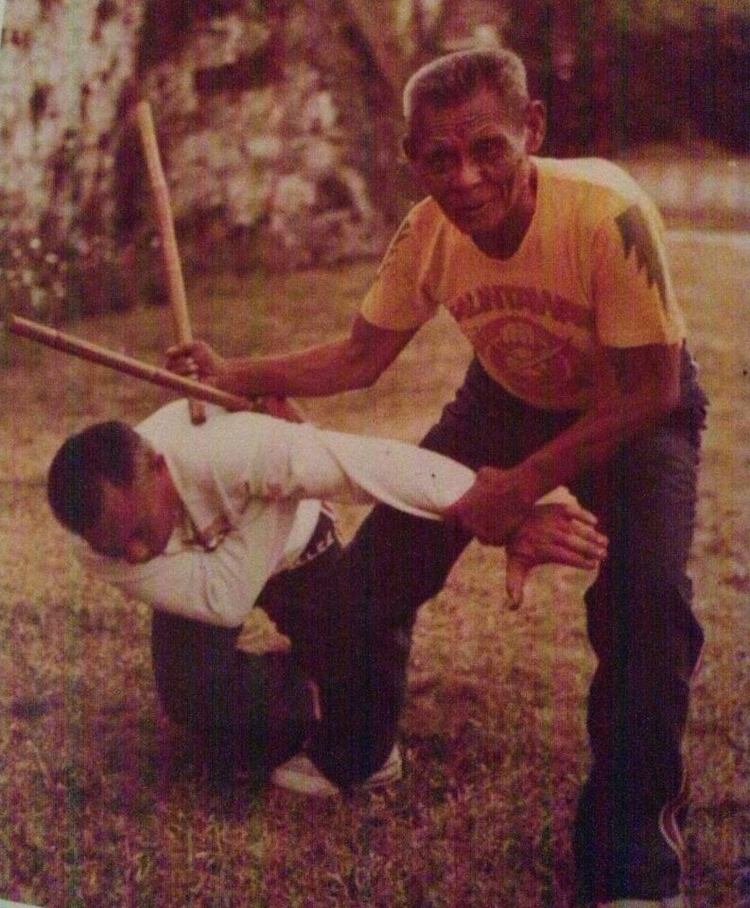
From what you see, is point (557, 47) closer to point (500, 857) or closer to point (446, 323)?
point (446, 323)

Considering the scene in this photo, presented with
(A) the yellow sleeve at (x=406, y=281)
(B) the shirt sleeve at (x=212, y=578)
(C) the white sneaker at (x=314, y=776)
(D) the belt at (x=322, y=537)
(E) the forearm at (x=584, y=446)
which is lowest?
(C) the white sneaker at (x=314, y=776)

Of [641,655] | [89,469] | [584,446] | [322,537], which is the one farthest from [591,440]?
[89,469]

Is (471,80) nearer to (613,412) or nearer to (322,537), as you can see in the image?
(613,412)

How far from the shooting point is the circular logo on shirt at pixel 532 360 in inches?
69.7

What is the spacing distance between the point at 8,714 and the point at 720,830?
994 millimetres

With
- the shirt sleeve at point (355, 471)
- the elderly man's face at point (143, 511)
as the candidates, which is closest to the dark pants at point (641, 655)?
the shirt sleeve at point (355, 471)

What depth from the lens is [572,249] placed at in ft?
5.63

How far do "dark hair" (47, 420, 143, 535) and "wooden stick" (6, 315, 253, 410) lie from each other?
0.25 ft

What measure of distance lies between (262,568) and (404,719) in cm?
26

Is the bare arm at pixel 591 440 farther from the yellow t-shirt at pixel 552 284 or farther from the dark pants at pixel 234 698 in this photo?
the dark pants at pixel 234 698

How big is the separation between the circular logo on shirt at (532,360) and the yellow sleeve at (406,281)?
0.09 meters

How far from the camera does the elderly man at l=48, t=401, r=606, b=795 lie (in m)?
1.87

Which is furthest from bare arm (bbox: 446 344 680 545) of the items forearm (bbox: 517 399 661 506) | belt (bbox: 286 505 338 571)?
belt (bbox: 286 505 338 571)

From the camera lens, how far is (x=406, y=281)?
1.88 meters
